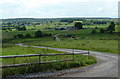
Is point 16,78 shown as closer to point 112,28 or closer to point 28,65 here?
point 28,65

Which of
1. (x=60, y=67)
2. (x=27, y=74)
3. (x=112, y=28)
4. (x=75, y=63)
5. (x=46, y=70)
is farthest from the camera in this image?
(x=112, y=28)

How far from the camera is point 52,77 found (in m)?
12.7

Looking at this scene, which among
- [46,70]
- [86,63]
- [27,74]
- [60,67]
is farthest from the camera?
[86,63]

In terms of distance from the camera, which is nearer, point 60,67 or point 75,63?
point 60,67

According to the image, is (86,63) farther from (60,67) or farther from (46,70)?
(46,70)

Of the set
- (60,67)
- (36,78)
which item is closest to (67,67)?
(60,67)

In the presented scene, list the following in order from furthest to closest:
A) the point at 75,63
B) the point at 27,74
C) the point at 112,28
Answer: the point at 112,28
the point at 75,63
the point at 27,74

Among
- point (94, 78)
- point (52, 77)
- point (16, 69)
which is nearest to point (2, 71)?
point (16, 69)

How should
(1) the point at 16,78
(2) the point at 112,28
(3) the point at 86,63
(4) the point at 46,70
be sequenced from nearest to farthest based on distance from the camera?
(1) the point at 16,78 → (4) the point at 46,70 → (3) the point at 86,63 → (2) the point at 112,28

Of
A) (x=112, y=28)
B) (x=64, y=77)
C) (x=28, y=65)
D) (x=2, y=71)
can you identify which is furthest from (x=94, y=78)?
(x=112, y=28)

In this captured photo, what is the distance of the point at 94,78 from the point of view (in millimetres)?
12812

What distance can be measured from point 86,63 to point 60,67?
4091mm

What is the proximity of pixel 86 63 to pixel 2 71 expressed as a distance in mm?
8608

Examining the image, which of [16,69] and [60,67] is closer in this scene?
[16,69]
